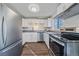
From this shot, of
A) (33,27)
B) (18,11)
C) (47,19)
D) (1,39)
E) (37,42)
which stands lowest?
(37,42)

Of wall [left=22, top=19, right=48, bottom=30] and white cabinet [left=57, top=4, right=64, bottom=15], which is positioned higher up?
white cabinet [left=57, top=4, right=64, bottom=15]

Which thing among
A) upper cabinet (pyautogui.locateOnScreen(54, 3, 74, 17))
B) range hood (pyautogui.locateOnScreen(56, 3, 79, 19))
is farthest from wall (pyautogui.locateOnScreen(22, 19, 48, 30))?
range hood (pyautogui.locateOnScreen(56, 3, 79, 19))

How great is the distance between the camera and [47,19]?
1978 mm

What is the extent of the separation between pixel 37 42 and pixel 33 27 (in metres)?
0.31

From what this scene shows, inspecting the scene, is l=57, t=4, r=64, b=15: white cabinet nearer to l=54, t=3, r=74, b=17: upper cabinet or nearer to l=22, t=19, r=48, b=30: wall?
l=54, t=3, r=74, b=17: upper cabinet

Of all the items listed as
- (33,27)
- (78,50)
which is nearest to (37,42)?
(33,27)

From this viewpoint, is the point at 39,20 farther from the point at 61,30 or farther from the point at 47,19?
the point at 61,30

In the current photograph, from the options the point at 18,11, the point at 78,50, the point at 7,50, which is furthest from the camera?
the point at 18,11

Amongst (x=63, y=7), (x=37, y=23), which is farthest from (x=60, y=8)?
(x=37, y=23)

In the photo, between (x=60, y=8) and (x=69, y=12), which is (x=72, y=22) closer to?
(x=69, y=12)

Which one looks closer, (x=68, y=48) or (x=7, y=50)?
(x=68, y=48)

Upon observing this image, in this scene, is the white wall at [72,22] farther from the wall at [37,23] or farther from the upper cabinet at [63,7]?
the wall at [37,23]

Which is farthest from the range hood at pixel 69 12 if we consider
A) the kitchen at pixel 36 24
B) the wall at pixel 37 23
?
the wall at pixel 37 23

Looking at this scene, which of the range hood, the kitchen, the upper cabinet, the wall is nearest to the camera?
the kitchen
